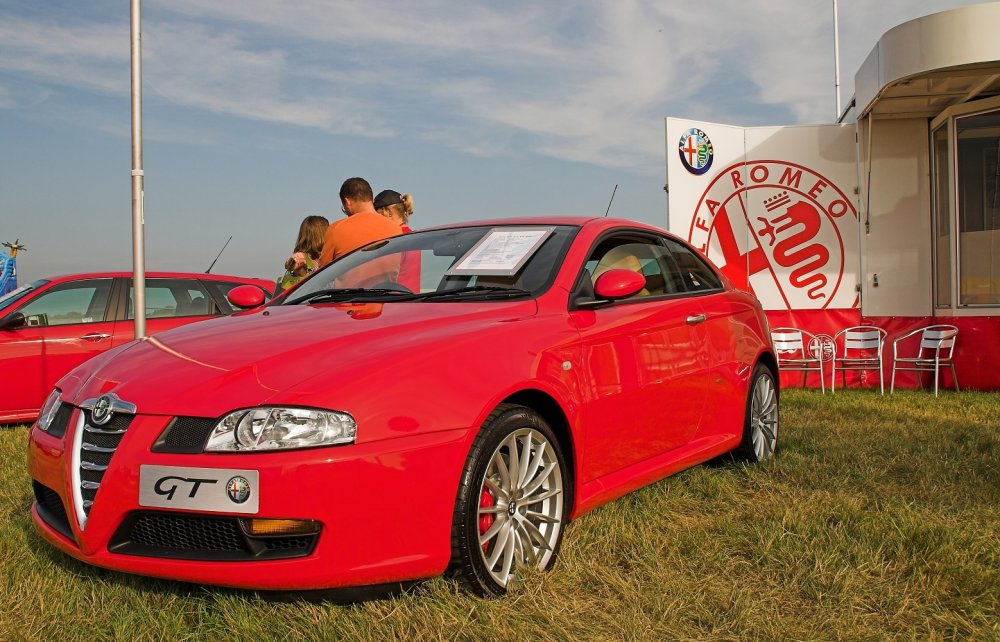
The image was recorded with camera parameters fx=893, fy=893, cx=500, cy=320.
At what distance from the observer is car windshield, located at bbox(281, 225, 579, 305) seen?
3694 mm

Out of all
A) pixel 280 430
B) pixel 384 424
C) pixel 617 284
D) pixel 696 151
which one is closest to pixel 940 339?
pixel 696 151

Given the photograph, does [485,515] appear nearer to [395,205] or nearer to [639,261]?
[639,261]

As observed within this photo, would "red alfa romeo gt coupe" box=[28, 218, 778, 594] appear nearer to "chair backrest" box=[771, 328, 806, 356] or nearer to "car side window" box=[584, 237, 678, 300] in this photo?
"car side window" box=[584, 237, 678, 300]

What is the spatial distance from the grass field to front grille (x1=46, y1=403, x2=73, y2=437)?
20.2 inches

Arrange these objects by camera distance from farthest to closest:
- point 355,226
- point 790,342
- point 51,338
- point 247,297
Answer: point 790,342
point 51,338
point 355,226
point 247,297

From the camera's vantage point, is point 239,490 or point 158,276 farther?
point 158,276

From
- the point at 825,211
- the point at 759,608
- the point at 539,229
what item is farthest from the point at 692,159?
the point at 759,608

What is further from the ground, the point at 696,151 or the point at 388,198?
the point at 696,151

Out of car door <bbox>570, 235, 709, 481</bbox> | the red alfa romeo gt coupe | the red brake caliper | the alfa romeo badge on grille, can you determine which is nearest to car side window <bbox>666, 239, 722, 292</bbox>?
car door <bbox>570, 235, 709, 481</bbox>

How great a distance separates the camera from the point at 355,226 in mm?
5988

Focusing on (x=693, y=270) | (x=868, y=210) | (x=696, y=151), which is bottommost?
(x=693, y=270)

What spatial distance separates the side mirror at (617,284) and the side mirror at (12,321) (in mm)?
6038

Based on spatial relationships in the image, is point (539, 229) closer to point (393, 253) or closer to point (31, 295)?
point (393, 253)

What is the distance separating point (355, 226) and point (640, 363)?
2.78 metres
